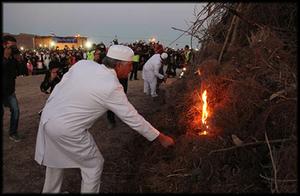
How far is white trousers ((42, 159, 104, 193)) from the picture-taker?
396cm

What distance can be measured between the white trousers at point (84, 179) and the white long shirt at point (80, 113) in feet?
0.30

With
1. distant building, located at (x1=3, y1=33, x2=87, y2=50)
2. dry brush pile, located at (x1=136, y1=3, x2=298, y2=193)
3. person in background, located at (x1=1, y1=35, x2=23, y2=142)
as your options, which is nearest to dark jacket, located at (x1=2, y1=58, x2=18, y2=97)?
person in background, located at (x1=1, y1=35, x2=23, y2=142)

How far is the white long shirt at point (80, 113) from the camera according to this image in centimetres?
376

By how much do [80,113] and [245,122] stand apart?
2056 millimetres

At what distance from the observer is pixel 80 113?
3.79 m

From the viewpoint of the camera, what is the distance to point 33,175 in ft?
17.4

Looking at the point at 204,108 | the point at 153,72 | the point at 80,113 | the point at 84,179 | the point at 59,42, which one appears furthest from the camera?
the point at 59,42

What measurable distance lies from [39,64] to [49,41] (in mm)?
19916

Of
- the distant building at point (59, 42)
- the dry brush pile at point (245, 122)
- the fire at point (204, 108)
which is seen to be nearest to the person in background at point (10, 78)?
the dry brush pile at point (245, 122)

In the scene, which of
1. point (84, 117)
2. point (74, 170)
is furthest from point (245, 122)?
point (74, 170)

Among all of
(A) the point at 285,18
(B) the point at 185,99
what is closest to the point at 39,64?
(B) the point at 185,99

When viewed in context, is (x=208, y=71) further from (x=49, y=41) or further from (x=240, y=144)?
(x=49, y=41)

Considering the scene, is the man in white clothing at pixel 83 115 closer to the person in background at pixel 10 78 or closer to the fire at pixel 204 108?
the fire at pixel 204 108

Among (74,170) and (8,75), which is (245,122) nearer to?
(74,170)
